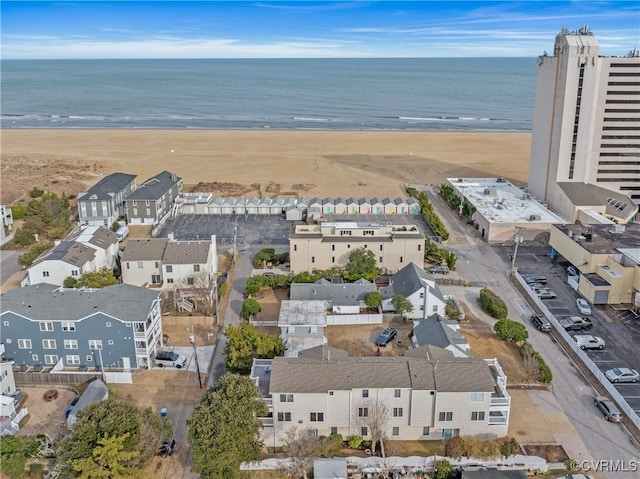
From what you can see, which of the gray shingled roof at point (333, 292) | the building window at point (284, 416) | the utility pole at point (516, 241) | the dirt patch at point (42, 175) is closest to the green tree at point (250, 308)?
the gray shingled roof at point (333, 292)

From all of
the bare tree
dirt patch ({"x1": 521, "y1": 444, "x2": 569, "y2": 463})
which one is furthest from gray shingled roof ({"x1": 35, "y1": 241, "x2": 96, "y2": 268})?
dirt patch ({"x1": 521, "y1": 444, "x2": 569, "y2": 463})

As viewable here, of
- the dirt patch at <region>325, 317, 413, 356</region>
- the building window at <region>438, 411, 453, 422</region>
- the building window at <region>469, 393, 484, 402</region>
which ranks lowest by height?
the dirt patch at <region>325, 317, 413, 356</region>

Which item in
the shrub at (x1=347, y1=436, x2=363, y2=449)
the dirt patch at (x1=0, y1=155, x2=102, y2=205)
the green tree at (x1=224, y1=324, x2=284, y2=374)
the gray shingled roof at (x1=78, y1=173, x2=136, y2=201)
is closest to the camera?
the shrub at (x1=347, y1=436, x2=363, y2=449)

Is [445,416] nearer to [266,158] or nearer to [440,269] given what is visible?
[440,269]

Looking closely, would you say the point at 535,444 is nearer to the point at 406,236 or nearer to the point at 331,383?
the point at 331,383

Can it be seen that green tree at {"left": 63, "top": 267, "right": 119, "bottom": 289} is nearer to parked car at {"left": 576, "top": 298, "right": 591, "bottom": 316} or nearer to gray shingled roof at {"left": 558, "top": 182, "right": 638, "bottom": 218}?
parked car at {"left": 576, "top": 298, "right": 591, "bottom": 316}
